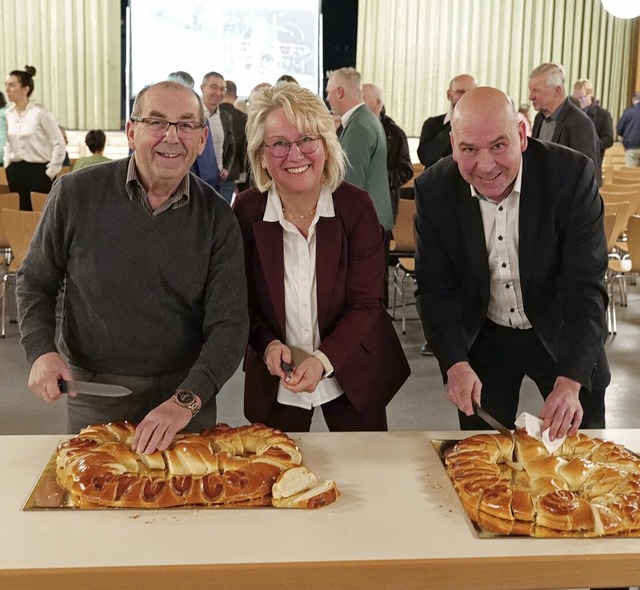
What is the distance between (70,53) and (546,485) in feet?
38.4

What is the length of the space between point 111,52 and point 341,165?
35.8ft

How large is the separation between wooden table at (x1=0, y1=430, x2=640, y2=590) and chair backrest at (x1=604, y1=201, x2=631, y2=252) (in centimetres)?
443

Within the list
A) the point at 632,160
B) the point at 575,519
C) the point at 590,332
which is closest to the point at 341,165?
the point at 590,332

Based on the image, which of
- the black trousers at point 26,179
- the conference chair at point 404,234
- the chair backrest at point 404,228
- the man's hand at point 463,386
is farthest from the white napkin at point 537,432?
the black trousers at point 26,179

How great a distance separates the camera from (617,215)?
5.77 meters

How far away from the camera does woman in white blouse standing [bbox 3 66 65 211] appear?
6.90 m

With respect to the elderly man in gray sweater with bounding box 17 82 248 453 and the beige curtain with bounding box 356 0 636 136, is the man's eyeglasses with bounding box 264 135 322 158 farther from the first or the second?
the beige curtain with bounding box 356 0 636 136

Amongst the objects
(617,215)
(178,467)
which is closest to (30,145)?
(617,215)

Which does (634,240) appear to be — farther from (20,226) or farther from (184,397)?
(184,397)

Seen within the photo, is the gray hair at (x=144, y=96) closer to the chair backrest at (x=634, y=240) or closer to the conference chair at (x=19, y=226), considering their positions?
the conference chair at (x=19, y=226)

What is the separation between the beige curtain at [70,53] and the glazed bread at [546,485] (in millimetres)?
11219

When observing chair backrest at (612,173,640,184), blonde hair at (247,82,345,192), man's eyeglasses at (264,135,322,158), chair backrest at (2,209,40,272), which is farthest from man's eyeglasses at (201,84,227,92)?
man's eyeglasses at (264,135,322,158)

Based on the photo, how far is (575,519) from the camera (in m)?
1.53

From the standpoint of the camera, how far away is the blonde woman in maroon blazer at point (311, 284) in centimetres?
208
